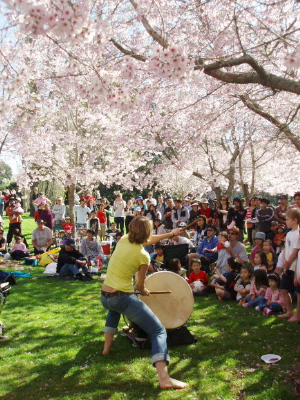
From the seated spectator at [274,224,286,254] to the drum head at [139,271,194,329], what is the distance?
14.5 feet

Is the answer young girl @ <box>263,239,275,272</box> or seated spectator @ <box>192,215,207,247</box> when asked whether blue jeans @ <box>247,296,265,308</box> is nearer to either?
young girl @ <box>263,239,275,272</box>

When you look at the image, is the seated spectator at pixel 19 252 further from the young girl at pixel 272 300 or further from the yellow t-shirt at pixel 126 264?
the yellow t-shirt at pixel 126 264

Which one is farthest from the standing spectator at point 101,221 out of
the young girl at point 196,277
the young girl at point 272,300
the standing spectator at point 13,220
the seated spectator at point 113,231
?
the young girl at point 272,300

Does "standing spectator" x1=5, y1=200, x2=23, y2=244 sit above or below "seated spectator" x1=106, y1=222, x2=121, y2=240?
above

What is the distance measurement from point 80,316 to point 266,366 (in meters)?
3.31

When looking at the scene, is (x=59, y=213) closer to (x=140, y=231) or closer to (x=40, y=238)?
(x=40, y=238)

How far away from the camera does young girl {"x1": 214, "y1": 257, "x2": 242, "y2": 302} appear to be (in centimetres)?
779

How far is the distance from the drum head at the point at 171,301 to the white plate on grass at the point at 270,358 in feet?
3.31

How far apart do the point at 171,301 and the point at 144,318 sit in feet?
Answer: 3.56

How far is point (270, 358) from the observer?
4.79 metres

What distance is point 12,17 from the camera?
24.7ft

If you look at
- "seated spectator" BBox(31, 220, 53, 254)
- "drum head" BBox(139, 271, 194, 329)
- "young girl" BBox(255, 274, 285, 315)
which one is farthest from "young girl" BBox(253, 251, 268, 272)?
"seated spectator" BBox(31, 220, 53, 254)

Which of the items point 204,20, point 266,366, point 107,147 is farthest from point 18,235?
point 266,366

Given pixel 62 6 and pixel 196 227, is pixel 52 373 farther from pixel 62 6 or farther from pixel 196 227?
pixel 196 227
